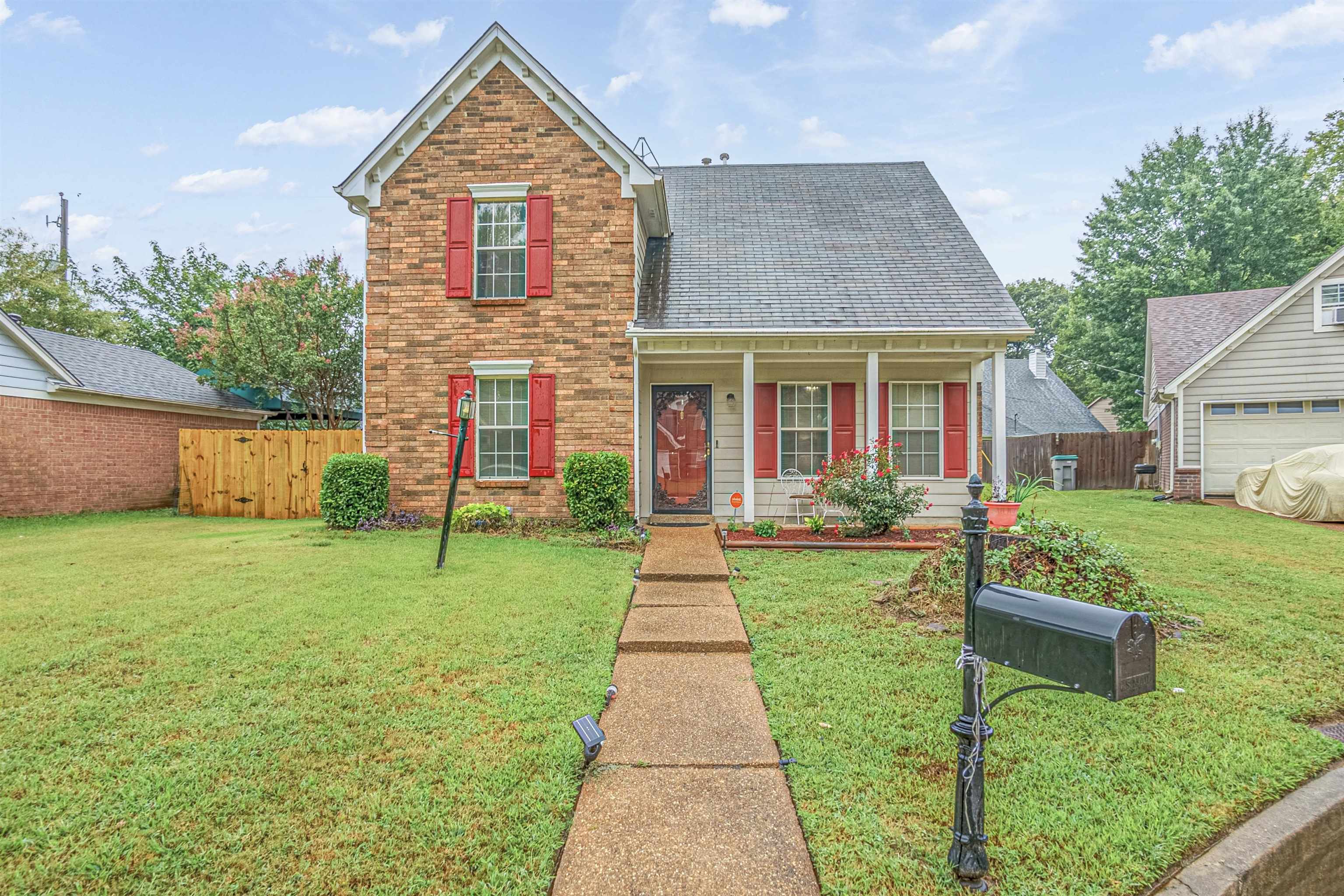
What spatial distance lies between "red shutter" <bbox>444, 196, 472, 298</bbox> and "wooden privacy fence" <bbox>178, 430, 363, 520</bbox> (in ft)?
13.5

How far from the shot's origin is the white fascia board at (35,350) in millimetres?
10039

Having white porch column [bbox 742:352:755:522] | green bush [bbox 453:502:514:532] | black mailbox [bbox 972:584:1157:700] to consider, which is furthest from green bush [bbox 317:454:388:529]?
black mailbox [bbox 972:584:1157:700]

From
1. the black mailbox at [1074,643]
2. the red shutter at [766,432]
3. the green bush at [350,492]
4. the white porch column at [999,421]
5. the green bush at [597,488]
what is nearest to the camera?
the black mailbox at [1074,643]

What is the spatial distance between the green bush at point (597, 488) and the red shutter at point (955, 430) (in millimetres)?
5112

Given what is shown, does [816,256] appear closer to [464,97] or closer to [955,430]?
[955,430]

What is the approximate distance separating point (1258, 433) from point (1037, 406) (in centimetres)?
1173

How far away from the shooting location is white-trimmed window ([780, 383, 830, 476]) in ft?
31.2

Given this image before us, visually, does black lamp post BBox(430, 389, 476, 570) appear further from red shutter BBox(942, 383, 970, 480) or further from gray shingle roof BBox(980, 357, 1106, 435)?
gray shingle roof BBox(980, 357, 1106, 435)

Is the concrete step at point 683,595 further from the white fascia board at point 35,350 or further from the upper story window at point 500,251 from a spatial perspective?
the white fascia board at point 35,350

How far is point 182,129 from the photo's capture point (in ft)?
52.2

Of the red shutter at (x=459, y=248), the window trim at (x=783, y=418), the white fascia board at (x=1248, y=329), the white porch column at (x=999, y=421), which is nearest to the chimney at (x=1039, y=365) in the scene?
the white fascia board at (x=1248, y=329)

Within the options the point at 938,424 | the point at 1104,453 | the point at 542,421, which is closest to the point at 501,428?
the point at 542,421

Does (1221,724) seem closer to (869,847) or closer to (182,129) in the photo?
(869,847)

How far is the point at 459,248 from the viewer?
8852mm
